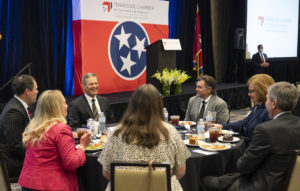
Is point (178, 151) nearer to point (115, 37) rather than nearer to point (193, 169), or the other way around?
point (193, 169)

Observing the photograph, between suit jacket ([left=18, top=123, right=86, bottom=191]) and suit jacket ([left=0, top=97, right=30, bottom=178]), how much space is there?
2.33 feet

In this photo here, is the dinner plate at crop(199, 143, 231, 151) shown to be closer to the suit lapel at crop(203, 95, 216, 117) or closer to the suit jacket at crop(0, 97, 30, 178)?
the suit lapel at crop(203, 95, 216, 117)

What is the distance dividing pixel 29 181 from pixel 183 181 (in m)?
1.11

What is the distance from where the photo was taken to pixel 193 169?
2576 millimetres

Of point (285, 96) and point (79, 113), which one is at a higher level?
point (285, 96)

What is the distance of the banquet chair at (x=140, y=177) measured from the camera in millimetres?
1798

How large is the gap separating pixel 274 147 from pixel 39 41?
524cm

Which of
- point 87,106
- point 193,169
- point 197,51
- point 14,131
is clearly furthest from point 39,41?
point 193,169

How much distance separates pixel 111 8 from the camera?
675 centimetres

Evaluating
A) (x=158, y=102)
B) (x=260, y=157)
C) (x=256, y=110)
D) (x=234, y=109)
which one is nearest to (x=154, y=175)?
(x=158, y=102)

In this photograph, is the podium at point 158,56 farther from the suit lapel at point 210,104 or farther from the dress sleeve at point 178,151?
the dress sleeve at point 178,151

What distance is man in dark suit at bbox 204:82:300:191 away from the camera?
213cm

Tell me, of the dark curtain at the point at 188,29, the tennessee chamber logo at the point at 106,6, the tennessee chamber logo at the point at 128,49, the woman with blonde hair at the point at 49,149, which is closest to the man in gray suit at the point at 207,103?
the woman with blonde hair at the point at 49,149

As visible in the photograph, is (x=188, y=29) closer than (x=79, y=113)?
No
